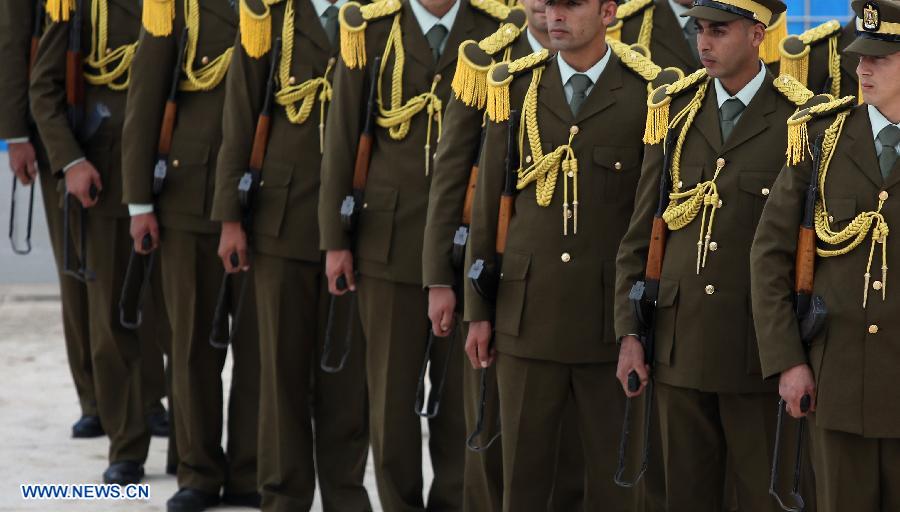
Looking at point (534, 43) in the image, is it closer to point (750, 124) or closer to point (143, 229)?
point (750, 124)

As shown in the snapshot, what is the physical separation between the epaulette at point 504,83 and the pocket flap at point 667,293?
73cm

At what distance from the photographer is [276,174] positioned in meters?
6.59

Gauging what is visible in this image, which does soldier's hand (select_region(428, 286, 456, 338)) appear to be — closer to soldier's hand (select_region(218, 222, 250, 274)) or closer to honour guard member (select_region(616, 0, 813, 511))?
honour guard member (select_region(616, 0, 813, 511))

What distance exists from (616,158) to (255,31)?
179 cm

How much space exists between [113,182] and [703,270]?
3.18 m

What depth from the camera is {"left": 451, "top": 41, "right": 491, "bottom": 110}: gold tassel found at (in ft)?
18.4

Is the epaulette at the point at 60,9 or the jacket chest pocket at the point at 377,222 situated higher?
the epaulette at the point at 60,9

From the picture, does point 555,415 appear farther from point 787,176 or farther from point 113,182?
point 113,182

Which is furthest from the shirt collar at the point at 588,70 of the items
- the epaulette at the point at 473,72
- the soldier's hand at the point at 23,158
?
the soldier's hand at the point at 23,158

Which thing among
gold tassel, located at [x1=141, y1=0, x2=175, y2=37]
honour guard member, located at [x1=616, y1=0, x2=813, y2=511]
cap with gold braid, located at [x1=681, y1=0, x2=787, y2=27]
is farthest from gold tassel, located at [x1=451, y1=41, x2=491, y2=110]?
gold tassel, located at [x1=141, y1=0, x2=175, y2=37]

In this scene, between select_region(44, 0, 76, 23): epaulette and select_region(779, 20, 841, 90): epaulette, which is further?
select_region(44, 0, 76, 23): epaulette

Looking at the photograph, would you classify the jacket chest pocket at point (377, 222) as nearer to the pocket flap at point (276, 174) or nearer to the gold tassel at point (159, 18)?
the pocket flap at point (276, 174)

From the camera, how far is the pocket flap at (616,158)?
17.5ft

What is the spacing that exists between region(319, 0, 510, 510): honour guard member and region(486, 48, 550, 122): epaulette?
699mm
